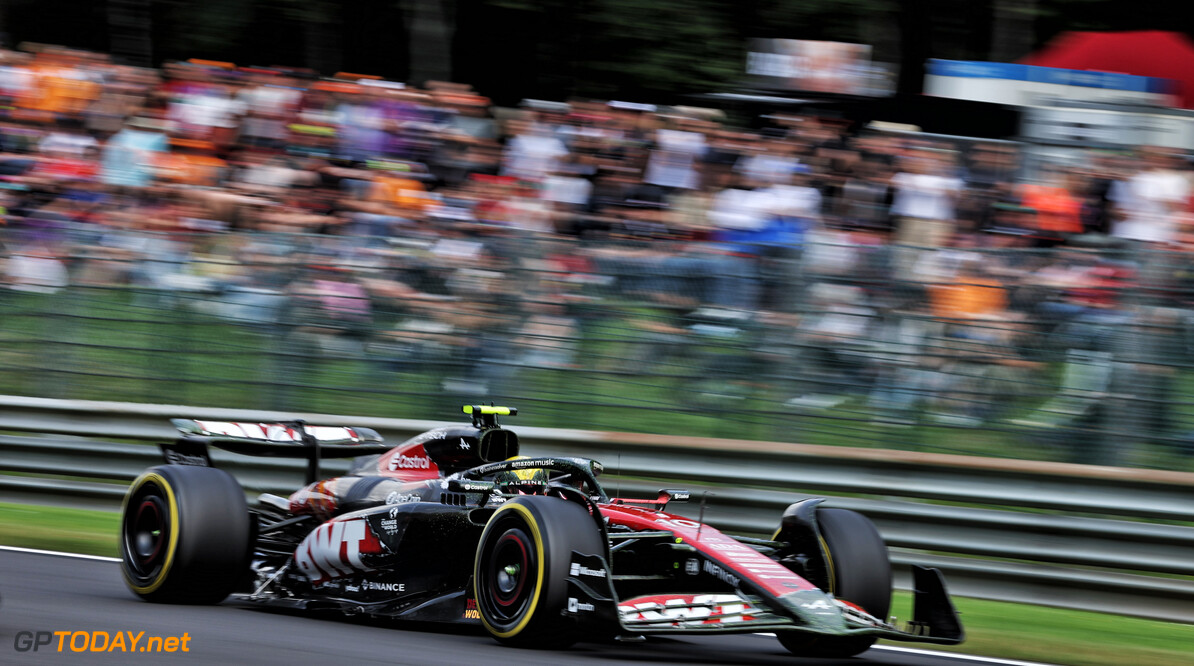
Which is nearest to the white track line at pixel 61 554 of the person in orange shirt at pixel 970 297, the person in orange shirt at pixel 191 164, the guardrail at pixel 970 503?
the guardrail at pixel 970 503

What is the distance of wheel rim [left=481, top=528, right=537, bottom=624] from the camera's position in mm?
5426

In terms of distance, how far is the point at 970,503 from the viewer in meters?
7.76

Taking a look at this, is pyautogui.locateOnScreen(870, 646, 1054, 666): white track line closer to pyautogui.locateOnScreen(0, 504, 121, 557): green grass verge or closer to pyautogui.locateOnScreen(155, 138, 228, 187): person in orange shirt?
pyautogui.locateOnScreen(0, 504, 121, 557): green grass verge

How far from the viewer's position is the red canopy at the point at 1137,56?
45.1 ft

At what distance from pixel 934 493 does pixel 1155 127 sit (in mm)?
4335

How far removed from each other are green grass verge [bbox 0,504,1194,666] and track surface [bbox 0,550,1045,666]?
0.40 meters

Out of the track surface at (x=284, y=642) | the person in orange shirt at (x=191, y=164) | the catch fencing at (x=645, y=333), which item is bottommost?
the track surface at (x=284, y=642)

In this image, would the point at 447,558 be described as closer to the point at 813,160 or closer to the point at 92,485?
the point at 92,485

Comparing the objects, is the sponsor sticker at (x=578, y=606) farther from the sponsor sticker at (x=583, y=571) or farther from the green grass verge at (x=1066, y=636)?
the green grass verge at (x=1066, y=636)

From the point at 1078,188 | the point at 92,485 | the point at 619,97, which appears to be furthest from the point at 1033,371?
the point at 619,97

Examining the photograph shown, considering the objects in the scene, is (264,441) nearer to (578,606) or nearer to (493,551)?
(493,551)

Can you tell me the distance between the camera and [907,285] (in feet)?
25.9

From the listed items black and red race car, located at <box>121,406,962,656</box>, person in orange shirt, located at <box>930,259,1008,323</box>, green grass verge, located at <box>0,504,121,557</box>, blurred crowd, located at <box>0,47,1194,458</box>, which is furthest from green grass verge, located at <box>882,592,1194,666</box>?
green grass verge, located at <box>0,504,121,557</box>

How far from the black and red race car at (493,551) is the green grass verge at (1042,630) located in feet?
2.77
